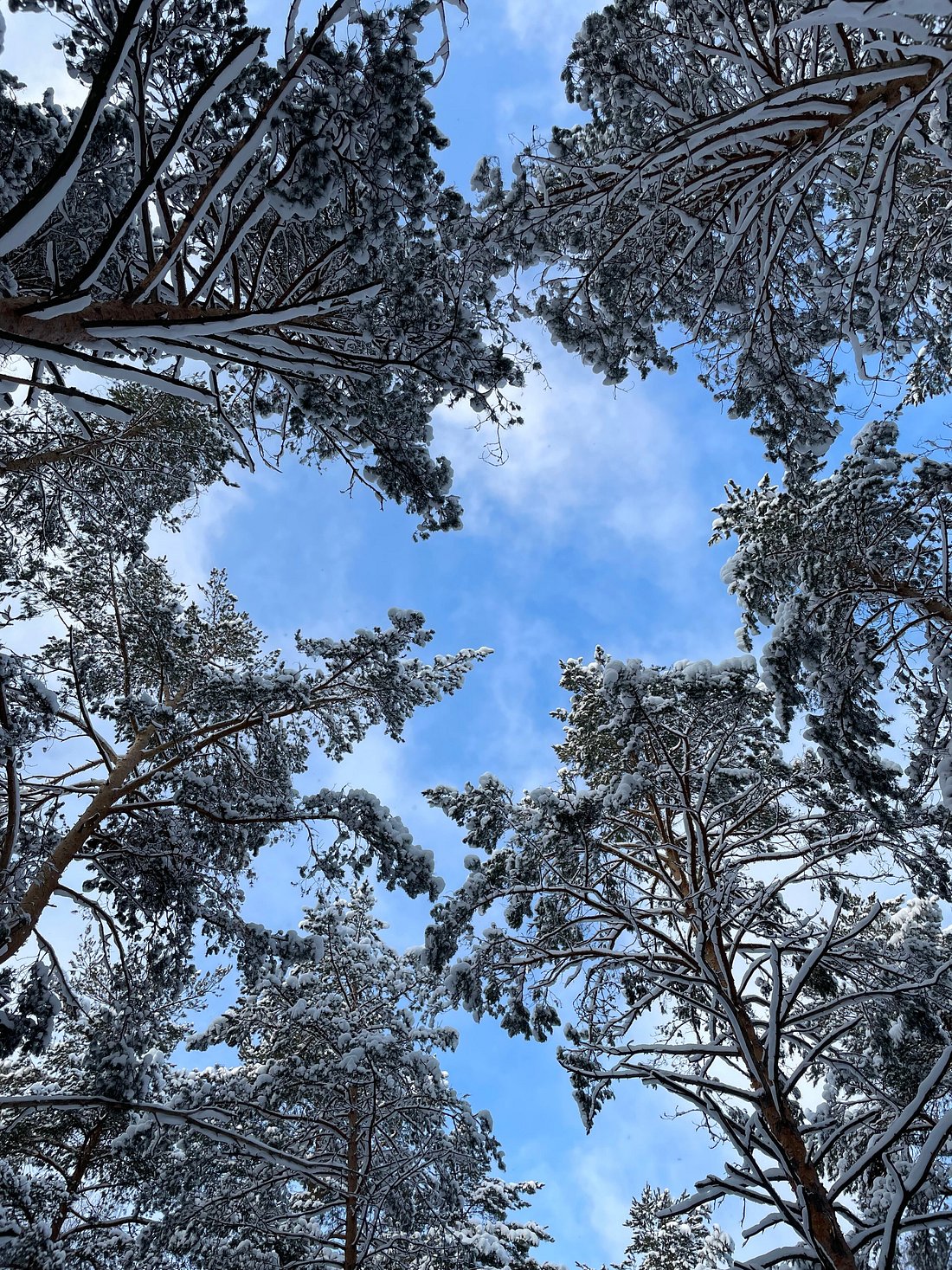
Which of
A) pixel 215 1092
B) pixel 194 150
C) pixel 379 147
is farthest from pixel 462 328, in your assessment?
pixel 215 1092

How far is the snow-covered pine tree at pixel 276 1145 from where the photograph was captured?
7.62 meters

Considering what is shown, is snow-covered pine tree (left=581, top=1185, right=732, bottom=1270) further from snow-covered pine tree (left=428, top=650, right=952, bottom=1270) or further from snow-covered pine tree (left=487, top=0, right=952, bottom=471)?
snow-covered pine tree (left=487, top=0, right=952, bottom=471)

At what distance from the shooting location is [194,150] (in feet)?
18.6

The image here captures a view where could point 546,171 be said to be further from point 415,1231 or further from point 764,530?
point 415,1231

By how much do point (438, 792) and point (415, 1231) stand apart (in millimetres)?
6156

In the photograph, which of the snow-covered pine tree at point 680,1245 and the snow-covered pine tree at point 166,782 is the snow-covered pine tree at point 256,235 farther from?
the snow-covered pine tree at point 680,1245

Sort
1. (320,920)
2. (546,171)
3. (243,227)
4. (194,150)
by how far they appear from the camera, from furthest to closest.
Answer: (320,920), (546,171), (194,150), (243,227)

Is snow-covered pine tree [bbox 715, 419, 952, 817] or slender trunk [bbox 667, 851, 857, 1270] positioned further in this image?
snow-covered pine tree [bbox 715, 419, 952, 817]

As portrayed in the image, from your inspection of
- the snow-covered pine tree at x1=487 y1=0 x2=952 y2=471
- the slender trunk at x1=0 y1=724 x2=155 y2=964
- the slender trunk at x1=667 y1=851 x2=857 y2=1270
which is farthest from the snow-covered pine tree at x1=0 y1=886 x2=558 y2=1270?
the snow-covered pine tree at x1=487 y1=0 x2=952 y2=471

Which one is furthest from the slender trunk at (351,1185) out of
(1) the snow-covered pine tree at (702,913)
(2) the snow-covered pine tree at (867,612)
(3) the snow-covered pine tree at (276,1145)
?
(2) the snow-covered pine tree at (867,612)

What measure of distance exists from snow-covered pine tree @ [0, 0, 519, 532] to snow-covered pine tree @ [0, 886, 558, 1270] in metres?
5.70

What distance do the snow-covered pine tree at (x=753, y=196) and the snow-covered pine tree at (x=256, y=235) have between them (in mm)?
1278

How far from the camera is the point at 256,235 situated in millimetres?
6926

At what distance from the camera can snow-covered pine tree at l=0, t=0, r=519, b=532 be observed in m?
4.43
